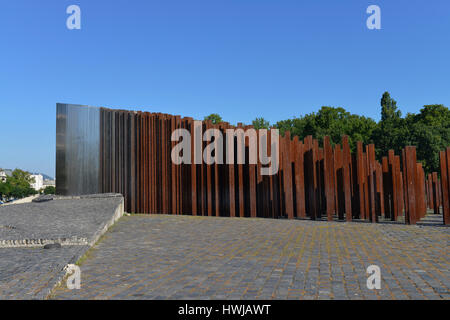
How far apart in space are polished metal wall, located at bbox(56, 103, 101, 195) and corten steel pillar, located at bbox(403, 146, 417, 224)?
11746 millimetres

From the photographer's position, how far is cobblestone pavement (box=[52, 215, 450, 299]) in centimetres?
494

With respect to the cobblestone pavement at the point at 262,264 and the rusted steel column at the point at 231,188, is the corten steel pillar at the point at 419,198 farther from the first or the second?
the rusted steel column at the point at 231,188

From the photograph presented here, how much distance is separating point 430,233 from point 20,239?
34.7 feet

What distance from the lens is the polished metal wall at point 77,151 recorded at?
50.8 feet

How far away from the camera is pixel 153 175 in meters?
15.4

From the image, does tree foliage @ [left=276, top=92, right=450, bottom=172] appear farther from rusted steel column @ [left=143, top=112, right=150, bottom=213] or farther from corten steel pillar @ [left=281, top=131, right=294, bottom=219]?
rusted steel column @ [left=143, top=112, right=150, bottom=213]

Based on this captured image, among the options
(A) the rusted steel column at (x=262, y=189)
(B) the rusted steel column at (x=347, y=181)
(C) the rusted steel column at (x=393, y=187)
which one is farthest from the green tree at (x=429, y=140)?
(A) the rusted steel column at (x=262, y=189)

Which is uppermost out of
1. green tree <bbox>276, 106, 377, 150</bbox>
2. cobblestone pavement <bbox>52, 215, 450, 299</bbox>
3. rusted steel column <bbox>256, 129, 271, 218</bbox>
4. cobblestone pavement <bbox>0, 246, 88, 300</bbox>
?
green tree <bbox>276, 106, 377, 150</bbox>

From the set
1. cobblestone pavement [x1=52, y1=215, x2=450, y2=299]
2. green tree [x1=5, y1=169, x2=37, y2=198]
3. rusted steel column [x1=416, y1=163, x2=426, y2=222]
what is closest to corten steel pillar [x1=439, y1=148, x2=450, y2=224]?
rusted steel column [x1=416, y1=163, x2=426, y2=222]

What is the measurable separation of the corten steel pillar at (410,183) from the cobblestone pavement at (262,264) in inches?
68.6

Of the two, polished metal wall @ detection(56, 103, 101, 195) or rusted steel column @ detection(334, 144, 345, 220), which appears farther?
polished metal wall @ detection(56, 103, 101, 195)

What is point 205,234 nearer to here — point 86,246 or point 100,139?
point 86,246

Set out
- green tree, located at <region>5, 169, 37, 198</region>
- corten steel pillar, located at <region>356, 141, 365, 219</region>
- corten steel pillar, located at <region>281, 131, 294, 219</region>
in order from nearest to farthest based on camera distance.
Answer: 1. corten steel pillar, located at <region>356, 141, 365, 219</region>
2. corten steel pillar, located at <region>281, 131, 294, 219</region>
3. green tree, located at <region>5, 169, 37, 198</region>

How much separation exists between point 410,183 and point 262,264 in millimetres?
8487
